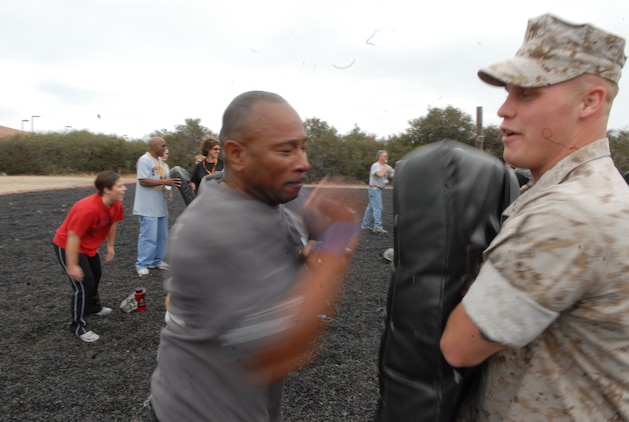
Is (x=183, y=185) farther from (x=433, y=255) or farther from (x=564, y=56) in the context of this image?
(x=564, y=56)

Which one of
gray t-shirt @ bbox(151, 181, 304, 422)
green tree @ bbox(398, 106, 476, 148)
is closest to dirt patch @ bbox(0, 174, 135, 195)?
green tree @ bbox(398, 106, 476, 148)

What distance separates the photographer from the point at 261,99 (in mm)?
1401

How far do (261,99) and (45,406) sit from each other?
3.26 m

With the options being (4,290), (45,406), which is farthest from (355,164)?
(45,406)

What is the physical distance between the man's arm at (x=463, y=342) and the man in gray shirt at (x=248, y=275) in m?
0.39

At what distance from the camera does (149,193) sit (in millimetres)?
6492

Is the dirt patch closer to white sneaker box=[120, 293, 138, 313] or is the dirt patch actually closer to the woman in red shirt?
white sneaker box=[120, 293, 138, 313]

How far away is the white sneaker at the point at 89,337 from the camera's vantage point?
4.43 m

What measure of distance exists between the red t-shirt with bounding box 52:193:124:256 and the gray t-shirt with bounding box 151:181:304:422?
3356mm

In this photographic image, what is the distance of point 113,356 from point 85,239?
129cm

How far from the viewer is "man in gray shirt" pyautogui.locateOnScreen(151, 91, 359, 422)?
1.23 m

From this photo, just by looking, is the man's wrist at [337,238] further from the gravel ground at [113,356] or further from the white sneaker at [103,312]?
the white sneaker at [103,312]

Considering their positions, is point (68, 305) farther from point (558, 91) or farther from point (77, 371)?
point (558, 91)

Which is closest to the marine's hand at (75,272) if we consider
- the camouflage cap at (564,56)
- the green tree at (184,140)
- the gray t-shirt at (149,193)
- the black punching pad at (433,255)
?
the gray t-shirt at (149,193)
